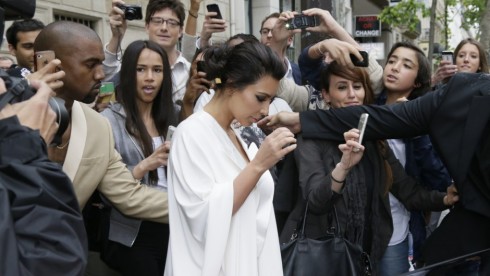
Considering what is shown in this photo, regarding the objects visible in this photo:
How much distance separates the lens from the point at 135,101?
325 cm

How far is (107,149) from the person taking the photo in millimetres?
2490

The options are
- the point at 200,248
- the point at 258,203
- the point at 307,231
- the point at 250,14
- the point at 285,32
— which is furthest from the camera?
the point at 250,14

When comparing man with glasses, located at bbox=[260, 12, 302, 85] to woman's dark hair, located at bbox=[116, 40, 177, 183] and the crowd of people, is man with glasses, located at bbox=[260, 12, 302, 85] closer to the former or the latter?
the crowd of people

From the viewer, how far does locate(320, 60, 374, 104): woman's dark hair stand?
327cm

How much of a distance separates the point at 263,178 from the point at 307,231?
606 millimetres

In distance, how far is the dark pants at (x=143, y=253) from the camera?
2883 mm

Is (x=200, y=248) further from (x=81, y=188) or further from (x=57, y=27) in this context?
(x=57, y=27)

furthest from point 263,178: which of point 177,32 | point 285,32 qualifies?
point 177,32

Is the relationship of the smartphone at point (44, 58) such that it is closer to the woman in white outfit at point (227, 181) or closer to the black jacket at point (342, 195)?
the woman in white outfit at point (227, 181)

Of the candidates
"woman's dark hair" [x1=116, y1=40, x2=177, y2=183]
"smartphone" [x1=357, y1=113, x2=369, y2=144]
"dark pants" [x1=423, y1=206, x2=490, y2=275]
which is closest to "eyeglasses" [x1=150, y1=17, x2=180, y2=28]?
"woman's dark hair" [x1=116, y1=40, x2=177, y2=183]

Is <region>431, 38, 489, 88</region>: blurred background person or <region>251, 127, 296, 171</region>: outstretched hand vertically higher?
<region>431, 38, 489, 88</region>: blurred background person

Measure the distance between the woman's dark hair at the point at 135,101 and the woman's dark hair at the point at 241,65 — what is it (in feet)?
2.34

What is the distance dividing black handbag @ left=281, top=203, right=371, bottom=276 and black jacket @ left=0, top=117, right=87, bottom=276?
148 cm

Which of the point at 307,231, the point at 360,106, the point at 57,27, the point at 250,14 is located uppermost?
the point at 250,14
